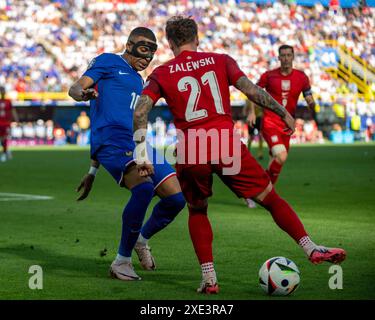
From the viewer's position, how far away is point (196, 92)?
280 inches

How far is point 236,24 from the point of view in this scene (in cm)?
5059

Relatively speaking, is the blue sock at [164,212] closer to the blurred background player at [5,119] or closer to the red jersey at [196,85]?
the red jersey at [196,85]

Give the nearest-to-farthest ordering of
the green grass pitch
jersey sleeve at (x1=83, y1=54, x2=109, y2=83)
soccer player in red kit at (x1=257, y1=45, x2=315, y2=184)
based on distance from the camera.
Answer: the green grass pitch
jersey sleeve at (x1=83, y1=54, x2=109, y2=83)
soccer player in red kit at (x1=257, y1=45, x2=315, y2=184)

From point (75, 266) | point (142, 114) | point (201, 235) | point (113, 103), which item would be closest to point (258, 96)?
point (142, 114)

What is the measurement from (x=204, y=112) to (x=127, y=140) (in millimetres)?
1434

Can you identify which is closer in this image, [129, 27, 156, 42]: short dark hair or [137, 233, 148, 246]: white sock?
[129, 27, 156, 42]: short dark hair

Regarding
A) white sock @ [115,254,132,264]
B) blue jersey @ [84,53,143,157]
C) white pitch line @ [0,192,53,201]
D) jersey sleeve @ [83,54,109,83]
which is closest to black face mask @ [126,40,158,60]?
blue jersey @ [84,53,143,157]

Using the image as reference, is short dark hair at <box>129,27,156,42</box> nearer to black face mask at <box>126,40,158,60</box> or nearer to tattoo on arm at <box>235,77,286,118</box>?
black face mask at <box>126,40,158,60</box>

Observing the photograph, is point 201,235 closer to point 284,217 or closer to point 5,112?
point 284,217

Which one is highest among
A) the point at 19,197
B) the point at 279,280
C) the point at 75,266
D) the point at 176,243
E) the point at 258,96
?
the point at 258,96

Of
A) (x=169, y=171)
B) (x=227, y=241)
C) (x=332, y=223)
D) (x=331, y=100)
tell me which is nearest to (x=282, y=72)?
(x=332, y=223)

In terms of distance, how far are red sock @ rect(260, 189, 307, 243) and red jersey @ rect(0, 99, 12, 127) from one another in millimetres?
25368

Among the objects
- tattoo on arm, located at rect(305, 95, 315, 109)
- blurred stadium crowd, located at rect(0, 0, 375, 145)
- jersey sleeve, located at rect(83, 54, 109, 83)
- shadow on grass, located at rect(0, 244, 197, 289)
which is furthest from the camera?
blurred stadium crowd, located at rect(0, 0, 375, 145)

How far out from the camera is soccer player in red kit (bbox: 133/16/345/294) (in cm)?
711
